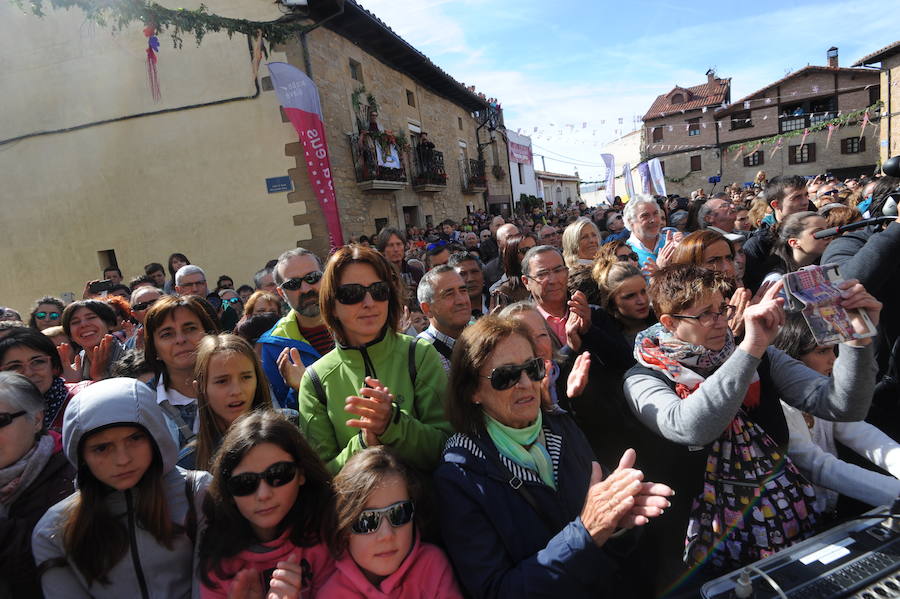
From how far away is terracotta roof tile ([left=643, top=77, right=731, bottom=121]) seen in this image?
115ft

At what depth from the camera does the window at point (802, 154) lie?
32500 millimetres

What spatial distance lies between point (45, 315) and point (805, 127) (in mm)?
41228

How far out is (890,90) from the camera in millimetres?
22000

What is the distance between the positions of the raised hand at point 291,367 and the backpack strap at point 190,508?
2.62 ft

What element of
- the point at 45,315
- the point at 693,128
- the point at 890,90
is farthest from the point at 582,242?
the point at 693,128

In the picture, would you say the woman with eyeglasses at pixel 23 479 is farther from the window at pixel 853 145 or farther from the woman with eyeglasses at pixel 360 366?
the window at pixel 853 145

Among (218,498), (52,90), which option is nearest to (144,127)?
(52,90)

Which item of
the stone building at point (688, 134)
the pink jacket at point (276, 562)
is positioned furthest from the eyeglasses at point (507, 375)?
the stone building at point (688, 134)

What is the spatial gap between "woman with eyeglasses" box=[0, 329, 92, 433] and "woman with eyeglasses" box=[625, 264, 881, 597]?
10.1 ft

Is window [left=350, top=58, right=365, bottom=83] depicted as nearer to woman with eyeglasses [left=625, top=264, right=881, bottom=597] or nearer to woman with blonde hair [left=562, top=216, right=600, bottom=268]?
woman with blonde hair [left=562, top=216, right=600, bottom=268]

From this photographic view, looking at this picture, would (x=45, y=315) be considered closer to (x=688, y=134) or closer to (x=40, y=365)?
(x=40, y=365)

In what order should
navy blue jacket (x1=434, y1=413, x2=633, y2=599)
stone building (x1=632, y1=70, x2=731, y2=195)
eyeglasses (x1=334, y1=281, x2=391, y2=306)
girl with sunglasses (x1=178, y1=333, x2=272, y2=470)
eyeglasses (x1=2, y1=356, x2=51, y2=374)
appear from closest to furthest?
1. navy blue jacket (x1=434, y1=413, x2=633, y2=599)
2. eyeglasses (x1=334, y1=281, x2=391, y2=306)
3. girl with sunglasses (x1=178, y1=333, x2=272, y2=470)
4. eyeglasses (x1=2, y1=356, x2=51, y2=374)
5. stone building (x1=632, y1=70, x2=731, y2=195)

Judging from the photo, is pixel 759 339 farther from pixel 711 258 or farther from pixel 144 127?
pixel 144 127

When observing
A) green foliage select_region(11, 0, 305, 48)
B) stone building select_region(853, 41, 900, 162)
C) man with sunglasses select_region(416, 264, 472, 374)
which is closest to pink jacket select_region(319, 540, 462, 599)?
man with sunglasses select_region(416, 264, 472, 374)
